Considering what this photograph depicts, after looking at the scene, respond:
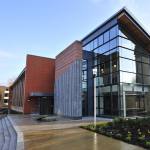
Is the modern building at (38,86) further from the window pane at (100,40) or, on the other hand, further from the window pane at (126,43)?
the window pane at (126,43)

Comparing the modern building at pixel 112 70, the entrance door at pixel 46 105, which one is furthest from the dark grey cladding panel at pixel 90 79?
the entrance door at pixel 46 105

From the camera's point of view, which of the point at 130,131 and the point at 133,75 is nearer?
the point at 130,131

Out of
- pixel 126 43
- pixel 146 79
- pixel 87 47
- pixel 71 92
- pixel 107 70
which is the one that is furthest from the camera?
pixel 87 47

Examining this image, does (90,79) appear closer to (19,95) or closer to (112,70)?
(112,70)

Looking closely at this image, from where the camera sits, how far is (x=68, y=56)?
20.9m

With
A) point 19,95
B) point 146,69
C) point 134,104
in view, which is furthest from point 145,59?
point 19,95

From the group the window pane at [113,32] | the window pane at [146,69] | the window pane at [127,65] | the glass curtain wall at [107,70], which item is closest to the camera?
the glass curtain wall at [107,70]

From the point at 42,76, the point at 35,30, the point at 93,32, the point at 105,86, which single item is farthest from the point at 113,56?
the point at 42,76

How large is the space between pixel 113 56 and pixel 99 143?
11.7 m

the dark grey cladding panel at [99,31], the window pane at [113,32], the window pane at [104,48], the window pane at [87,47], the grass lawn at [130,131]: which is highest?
the dark grey cladding panel at [99,31]

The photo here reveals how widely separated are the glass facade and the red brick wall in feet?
34.8

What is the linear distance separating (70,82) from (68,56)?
3.29m

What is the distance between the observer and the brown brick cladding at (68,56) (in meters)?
19.4

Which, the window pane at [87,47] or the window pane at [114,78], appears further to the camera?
the window pane at [87,47]
